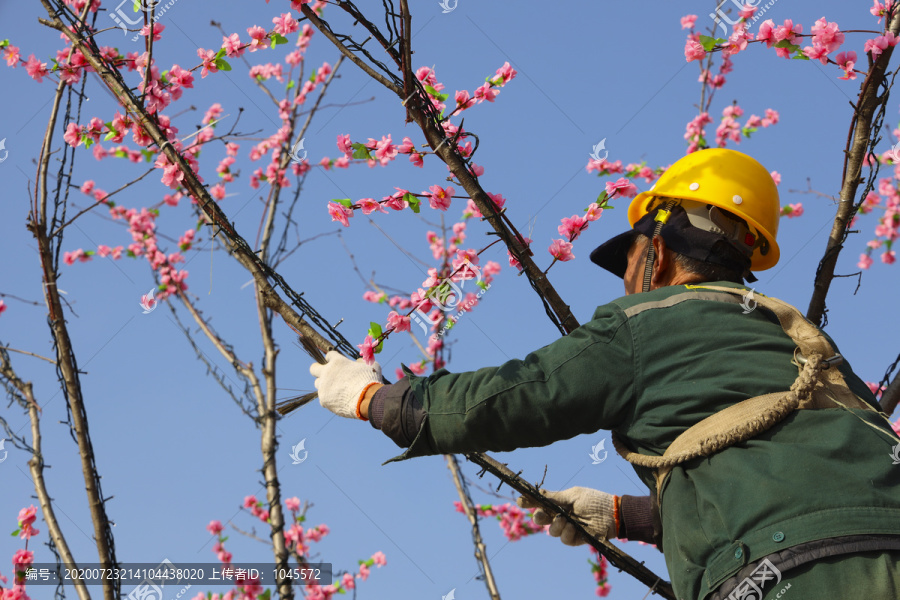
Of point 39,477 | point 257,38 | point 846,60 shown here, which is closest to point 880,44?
point 846,60

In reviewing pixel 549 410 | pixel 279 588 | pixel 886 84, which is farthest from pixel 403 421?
pixel 279 588

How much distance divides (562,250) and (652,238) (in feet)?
2.83

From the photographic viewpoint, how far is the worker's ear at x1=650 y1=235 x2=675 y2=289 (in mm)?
2293

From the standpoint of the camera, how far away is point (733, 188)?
244 centimetres

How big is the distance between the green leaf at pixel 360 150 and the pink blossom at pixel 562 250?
916 millimetres

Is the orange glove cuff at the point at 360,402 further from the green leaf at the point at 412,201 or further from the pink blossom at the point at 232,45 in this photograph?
the pink blossom at the point at 232,45

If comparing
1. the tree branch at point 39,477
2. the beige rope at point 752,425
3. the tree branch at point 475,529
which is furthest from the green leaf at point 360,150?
the tree branch at point 475,529

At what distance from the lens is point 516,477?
96.7 inches

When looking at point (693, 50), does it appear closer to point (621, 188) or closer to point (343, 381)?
point (621, 188)

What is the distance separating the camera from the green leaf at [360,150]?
3152mm

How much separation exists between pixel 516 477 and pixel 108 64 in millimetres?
2351

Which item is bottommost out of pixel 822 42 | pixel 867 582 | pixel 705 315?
pixel 867 582

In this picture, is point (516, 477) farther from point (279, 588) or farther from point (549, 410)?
point (279, 588)

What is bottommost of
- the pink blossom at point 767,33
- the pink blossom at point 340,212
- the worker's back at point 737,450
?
the worker's back at point 737,450
